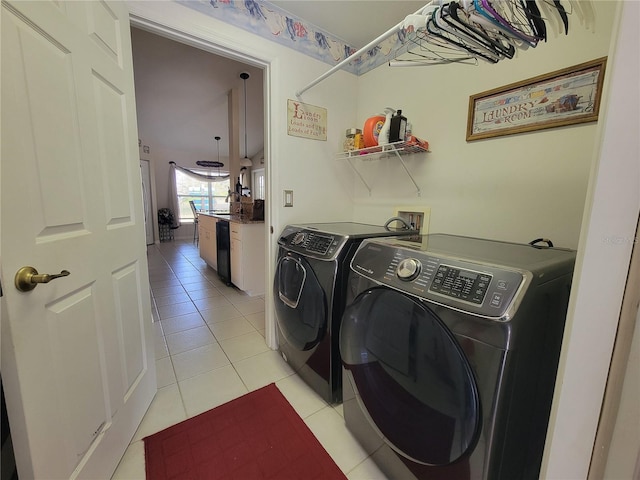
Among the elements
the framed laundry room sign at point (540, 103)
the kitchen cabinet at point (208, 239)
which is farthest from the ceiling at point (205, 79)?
the kitchen cabinet at point (208, 239)

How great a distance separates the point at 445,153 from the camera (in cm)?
154

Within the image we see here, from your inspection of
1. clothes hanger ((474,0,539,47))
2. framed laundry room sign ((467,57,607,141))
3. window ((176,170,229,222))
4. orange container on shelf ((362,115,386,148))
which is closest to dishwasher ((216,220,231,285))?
orange container on shelf ((362,115,386,148))

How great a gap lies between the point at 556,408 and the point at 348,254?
85 centimetres

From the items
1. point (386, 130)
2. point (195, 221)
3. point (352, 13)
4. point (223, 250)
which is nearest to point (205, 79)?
point (223, 250)

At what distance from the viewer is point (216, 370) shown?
169 centimetres

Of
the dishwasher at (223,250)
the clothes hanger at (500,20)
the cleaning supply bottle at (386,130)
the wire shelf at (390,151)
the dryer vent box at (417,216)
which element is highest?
the clothes hanger at (500,20)

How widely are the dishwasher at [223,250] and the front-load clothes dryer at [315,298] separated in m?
1.79

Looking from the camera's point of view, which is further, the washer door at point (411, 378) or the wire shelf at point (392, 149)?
the wire shelf at point (392, 149)

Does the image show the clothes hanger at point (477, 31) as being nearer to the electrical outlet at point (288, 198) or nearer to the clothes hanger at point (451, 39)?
the clothes hanger at point (451, 39)

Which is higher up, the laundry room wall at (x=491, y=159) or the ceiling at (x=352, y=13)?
the ceiling at (x=352, y=13)

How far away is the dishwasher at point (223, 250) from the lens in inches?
127

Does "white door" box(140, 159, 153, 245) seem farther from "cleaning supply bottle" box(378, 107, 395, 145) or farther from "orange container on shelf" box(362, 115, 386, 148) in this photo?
"cleaning supply bottle" box(378, 107, 395, 145)

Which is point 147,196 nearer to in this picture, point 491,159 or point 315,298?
point 315,298

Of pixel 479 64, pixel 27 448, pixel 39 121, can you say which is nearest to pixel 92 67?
pixel 39 121
